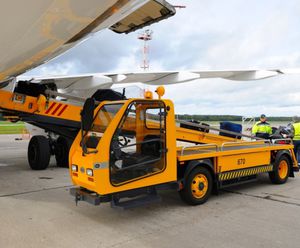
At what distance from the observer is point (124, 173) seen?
4.96 meters

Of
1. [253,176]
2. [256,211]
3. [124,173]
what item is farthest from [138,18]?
[253,176]

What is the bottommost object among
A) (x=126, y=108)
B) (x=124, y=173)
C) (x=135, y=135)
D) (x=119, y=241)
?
(x=119, y=241)

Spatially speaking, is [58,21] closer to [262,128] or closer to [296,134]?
[262,128]

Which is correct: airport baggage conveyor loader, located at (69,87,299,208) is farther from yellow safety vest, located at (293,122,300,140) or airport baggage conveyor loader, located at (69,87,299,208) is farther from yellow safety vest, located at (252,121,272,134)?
yellow safety vest, located at (293,122,300,140)

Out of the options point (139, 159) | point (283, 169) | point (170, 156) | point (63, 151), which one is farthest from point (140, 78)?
point (139, 159)

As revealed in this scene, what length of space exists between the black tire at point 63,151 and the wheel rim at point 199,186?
17.5 ft

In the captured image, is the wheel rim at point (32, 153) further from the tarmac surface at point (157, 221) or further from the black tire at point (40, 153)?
the tarmac surface at point (157, 221)

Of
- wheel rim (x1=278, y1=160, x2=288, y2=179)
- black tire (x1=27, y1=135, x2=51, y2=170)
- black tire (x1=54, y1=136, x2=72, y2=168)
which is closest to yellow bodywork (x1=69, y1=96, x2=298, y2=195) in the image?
wheel rim (x1=278, y1=160, x2=288, y2=179)

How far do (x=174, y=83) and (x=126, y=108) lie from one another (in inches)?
248

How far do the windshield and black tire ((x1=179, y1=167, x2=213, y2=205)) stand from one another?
5.33ft

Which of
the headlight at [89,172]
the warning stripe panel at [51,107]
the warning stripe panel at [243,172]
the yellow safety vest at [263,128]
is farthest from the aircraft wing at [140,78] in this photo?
the headlight at [89,172]

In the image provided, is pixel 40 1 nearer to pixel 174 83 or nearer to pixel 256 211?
pixel 256 211

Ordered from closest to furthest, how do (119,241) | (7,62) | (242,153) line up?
1. (7,62)
2. (119,241)
3. (242,153)

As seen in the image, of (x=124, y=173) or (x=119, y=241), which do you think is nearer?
(x=119, y=241)
